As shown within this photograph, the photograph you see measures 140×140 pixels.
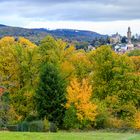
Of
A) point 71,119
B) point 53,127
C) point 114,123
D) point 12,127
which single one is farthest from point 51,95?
point 114,123

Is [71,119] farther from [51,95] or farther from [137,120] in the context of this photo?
[137,120]

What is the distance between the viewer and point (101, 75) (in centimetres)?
5697

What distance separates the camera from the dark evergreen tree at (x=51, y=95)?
5231cm

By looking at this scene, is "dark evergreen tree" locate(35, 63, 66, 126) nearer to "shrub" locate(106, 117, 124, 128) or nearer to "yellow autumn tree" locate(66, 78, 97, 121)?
"yellow autumn tree" locate(66, 78, 97, 121)

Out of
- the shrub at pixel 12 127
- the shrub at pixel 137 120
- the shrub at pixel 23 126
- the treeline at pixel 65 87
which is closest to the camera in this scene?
the shrub at pixel 23 126

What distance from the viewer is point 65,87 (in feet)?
176

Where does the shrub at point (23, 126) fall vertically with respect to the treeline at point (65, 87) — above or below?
below

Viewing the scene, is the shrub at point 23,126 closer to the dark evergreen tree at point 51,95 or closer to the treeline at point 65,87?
the treeline at point 65,87

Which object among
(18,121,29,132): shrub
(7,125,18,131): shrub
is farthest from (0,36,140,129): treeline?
(18,121,29,132): shrub

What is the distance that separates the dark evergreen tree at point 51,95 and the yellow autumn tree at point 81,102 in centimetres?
176

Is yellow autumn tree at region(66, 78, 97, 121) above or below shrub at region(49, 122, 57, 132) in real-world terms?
above

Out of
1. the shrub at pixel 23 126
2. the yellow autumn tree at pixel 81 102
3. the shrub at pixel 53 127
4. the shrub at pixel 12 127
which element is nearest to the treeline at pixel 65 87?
the yellow autumn tree at pixel 81 102

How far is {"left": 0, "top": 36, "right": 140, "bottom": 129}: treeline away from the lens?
167ft

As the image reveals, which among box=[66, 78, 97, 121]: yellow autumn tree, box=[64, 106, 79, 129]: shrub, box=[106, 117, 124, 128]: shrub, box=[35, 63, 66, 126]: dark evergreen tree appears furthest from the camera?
box=[35, 63, 66, 126]: dark evergreen tree
